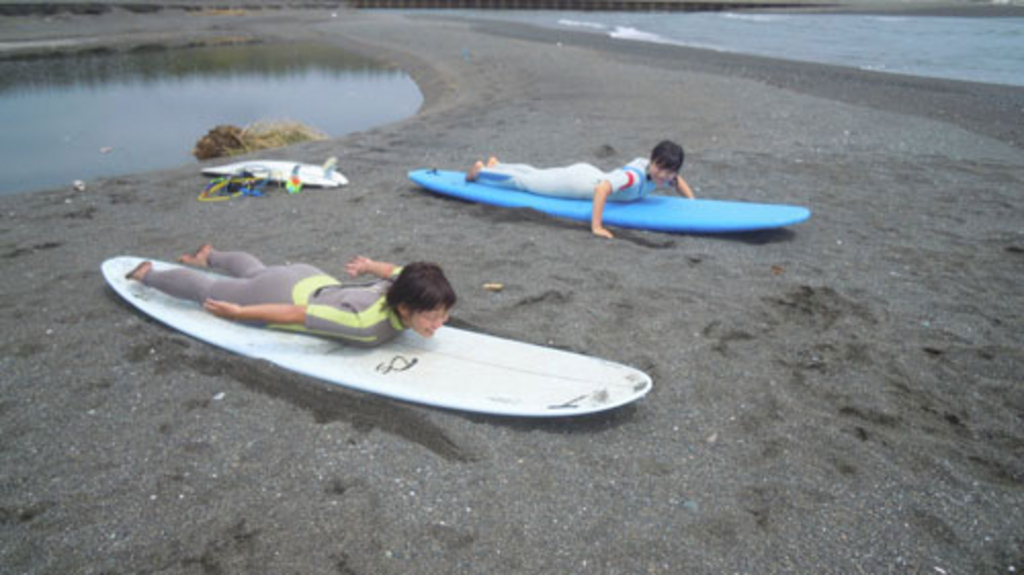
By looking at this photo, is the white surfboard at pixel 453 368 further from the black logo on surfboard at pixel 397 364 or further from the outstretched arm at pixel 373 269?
the outstretched arm at pixel 373 269

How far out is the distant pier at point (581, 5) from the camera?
135 ft

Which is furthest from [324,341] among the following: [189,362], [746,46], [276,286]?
[746,46]

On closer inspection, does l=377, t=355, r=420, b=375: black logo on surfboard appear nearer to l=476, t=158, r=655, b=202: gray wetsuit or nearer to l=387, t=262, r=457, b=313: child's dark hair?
l=387, t=262, r=457, b=313: child's dark hair

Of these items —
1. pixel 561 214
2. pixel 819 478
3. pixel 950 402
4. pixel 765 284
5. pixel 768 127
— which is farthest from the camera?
pixel 768 127

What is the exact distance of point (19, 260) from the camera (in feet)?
15.9

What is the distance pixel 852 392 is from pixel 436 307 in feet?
7.05

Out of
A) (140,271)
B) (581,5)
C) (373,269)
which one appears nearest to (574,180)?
(373,269)

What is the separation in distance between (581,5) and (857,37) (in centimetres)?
2380

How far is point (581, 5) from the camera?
141ft

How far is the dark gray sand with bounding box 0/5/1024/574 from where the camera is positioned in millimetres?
2367

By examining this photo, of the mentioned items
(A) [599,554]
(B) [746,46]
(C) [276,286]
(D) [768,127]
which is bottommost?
(A) [599,554]

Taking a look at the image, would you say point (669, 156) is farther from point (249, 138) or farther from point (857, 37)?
point (857, 37)

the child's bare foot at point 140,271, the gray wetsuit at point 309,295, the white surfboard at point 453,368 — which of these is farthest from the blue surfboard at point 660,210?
the child's bare foot at point 140,271

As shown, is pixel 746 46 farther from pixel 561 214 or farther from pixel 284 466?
pixel 284 466
